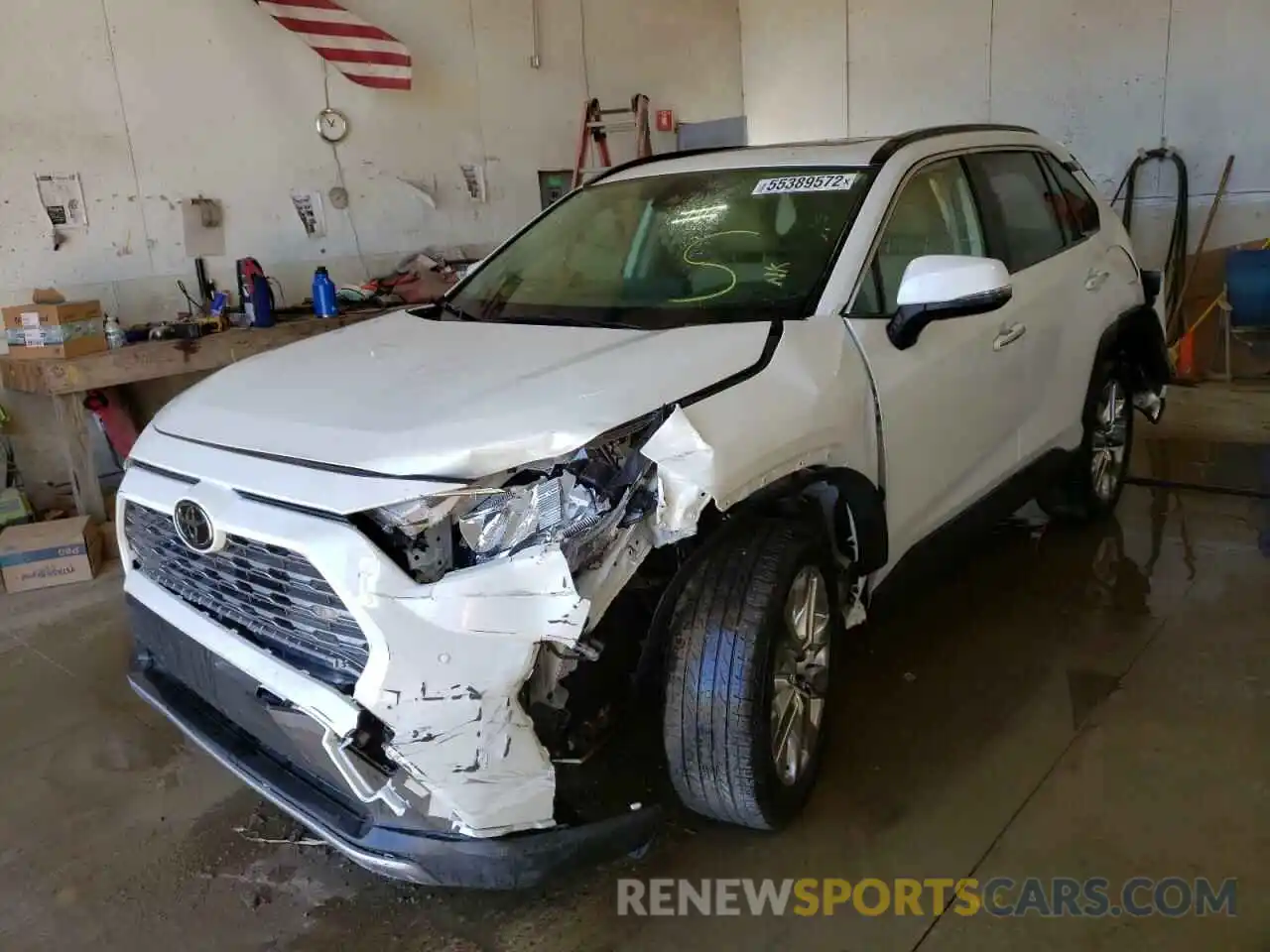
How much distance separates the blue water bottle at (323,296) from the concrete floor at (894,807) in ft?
7.88

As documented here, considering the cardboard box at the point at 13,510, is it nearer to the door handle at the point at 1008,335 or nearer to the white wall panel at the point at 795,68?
the door handle at the point at 1008,335

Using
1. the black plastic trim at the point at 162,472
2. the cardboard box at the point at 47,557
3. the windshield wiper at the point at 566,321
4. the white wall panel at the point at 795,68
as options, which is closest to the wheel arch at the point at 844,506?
the windshield wiper at the point at 566,321

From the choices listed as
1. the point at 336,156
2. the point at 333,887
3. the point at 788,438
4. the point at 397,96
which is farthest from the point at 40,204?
the point at 788,438

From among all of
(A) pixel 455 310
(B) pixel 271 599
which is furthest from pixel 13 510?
(B) pixel 271 599

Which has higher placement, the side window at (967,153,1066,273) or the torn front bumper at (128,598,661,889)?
the side window at (967,153,1066,273)

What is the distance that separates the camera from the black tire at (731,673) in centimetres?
204

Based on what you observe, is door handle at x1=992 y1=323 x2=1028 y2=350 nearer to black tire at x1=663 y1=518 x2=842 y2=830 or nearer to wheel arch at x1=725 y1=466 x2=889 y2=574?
wheel arch at x1=725 y1=466 x2=889 y2=574

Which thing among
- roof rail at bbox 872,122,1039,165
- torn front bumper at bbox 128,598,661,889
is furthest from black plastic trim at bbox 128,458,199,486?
roof rail at bbox 872,122,1039,165

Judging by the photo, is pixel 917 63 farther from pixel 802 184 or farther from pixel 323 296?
pixel 802 184

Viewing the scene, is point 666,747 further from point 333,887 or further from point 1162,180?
point 1162,180

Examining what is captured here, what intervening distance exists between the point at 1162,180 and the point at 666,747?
667 cm

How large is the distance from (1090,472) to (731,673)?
2418 mm

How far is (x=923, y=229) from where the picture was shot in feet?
9.32

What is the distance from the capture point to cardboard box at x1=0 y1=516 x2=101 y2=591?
424 cm
